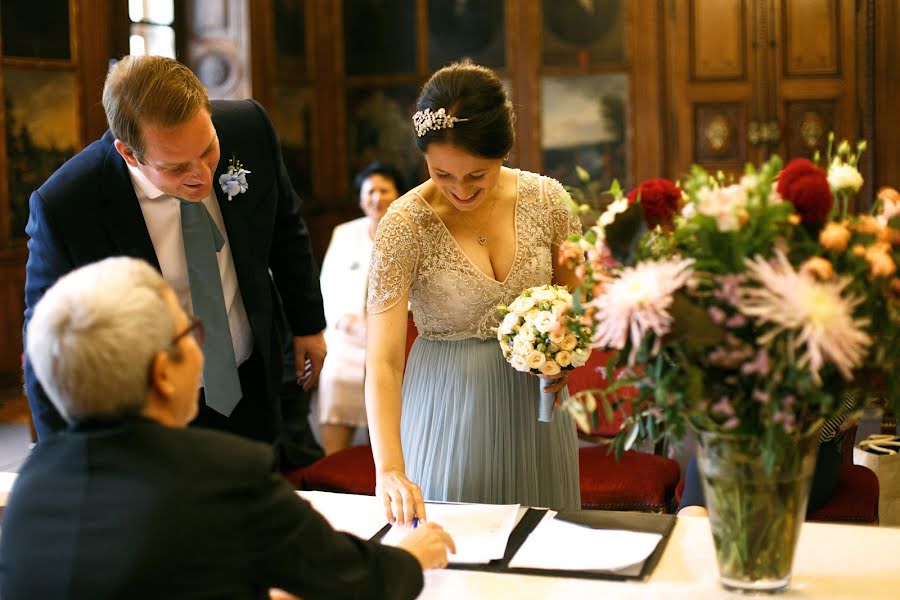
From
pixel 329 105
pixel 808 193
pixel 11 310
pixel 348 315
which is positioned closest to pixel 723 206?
pixel 808 193

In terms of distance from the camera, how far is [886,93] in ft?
29.5

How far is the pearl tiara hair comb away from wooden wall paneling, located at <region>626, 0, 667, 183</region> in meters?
6.46

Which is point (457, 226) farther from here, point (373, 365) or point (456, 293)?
point (373, 365)

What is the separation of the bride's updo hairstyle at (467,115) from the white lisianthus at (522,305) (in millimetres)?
360

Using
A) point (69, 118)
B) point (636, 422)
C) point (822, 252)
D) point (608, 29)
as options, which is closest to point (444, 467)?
point (636, 422)

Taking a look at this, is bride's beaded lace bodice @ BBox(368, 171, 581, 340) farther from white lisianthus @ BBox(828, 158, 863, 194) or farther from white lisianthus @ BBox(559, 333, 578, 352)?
white lisianthus @ BBox(828, 158, 863, 194)

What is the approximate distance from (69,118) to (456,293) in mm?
5363

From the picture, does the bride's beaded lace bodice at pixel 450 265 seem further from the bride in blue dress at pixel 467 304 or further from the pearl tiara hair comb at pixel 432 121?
the pearl tiara hair comb at pixel 432 121

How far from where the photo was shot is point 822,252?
5.91 feet

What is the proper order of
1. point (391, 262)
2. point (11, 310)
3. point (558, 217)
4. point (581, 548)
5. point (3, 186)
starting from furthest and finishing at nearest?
1. point (11, 310)
2. point (3, 186)
3. point (558, 217)
4. point (391, 262)
5. point (581, 548)

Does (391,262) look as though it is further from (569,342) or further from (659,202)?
(659,202)

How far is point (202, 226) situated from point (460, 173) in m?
0.77

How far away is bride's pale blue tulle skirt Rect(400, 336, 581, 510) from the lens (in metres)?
2.95

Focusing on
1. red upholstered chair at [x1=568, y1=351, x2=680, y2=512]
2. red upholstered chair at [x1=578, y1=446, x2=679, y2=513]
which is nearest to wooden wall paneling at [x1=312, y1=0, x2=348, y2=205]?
red upholstered chair at [x1=568, y1=351, x2=680, y2=512]
